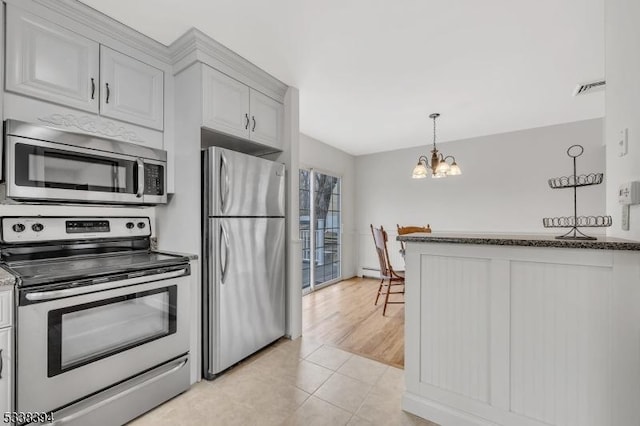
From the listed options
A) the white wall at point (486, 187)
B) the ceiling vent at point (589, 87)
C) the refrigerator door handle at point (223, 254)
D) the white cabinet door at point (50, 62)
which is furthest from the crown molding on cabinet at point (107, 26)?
the white wall at point (486, 187)

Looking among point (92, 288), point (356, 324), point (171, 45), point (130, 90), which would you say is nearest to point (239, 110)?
point (171, 45)

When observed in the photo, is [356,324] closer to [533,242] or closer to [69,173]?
[533,242]

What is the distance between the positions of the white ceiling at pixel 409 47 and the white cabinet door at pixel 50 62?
0.91ft

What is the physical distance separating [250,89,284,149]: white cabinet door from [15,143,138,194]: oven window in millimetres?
990

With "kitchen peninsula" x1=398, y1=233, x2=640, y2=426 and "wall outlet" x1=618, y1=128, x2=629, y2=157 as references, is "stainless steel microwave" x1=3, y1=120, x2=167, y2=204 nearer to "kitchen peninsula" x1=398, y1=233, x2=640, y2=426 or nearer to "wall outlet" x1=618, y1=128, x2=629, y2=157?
"kitchen peninsula" x1=398, y1=233, x2=640, y2=426

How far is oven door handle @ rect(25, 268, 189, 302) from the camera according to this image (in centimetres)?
125

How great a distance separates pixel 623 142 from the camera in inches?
52.2

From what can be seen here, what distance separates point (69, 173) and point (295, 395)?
1989 millimetres

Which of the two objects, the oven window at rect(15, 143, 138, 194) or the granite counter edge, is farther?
the oven window at rect(15, 143, 138, 194)

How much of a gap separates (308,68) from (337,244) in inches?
136

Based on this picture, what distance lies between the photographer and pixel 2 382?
117 cm

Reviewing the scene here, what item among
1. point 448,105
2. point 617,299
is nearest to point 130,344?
point 617,299

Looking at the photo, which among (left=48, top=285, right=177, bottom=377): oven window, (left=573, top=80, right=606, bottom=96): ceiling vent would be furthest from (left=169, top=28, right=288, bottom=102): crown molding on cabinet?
(left=573, top=80, right=606, bottom=96): ceiling vent

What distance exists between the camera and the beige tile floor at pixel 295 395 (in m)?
1.60
